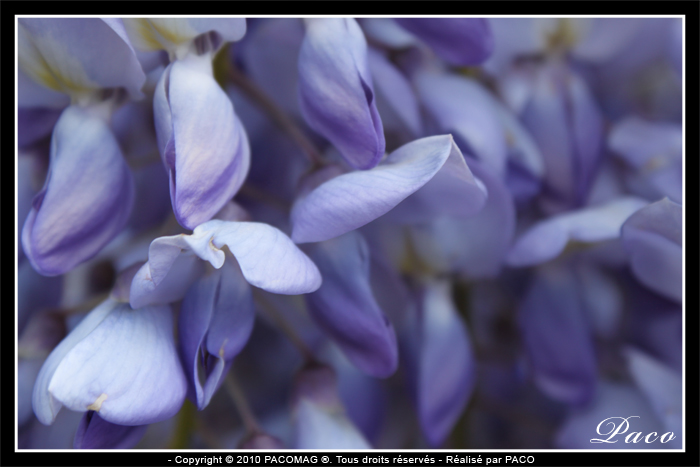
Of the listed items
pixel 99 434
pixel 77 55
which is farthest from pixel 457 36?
pixel 99 434

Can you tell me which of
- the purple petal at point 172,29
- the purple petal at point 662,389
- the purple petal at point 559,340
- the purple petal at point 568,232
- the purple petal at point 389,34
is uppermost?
the purple petal at point 172,29

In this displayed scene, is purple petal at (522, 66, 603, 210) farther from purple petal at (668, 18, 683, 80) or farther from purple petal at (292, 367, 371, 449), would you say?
purple petal at (292, 367, 371, 449)

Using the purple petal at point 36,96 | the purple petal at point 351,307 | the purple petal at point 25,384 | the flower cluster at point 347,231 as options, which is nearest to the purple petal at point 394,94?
A: the flower cluster at point 347,231

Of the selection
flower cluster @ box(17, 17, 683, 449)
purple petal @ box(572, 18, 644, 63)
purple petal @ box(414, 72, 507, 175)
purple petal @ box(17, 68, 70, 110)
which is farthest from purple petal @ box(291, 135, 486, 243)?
purple petal @ box(572, 18, 644, 63)

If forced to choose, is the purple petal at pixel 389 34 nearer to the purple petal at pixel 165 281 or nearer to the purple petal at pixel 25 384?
the purple petal at pixel 165 281

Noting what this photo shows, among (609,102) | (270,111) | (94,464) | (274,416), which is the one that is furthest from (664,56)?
(94,464)

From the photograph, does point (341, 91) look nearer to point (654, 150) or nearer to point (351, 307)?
point (351, 307)

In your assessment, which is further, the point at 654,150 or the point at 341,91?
the point at 654,150
